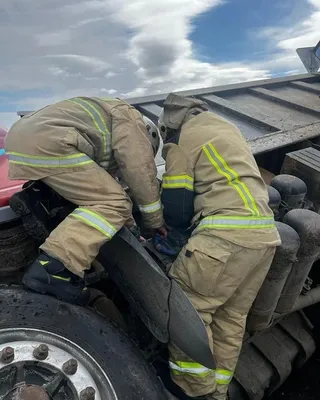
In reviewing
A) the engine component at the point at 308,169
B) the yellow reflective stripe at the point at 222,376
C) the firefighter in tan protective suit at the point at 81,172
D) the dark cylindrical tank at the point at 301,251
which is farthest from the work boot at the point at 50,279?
the engine component at the point at 308,169

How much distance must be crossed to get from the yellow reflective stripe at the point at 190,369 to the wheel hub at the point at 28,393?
0.73 m

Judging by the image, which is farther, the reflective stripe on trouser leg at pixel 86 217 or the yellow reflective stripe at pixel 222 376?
the yellow reflective stripe at pixel 222 376

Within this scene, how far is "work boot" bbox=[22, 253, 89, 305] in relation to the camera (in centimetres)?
186

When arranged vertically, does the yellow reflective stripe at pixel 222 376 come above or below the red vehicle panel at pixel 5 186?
below

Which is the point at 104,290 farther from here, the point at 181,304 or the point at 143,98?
the point at 143,98

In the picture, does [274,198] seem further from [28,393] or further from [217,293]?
[28,393]

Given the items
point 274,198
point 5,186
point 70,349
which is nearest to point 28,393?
point 70,349

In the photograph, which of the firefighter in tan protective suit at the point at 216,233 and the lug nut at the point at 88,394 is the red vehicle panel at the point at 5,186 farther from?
the lug nut at the point at 88,394

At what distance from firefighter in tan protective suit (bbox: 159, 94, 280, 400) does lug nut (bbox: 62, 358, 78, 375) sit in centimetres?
58

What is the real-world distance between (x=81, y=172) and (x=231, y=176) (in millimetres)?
706

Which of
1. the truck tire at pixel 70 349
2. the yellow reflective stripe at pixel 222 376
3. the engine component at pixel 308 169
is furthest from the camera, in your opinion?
the engine component at pixel 308 169

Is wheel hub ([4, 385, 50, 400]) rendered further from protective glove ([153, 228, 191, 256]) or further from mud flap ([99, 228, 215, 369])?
protective glove ([153, 228, 191, 256])

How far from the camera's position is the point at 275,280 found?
7.38ft

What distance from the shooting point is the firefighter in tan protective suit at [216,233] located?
207cm
